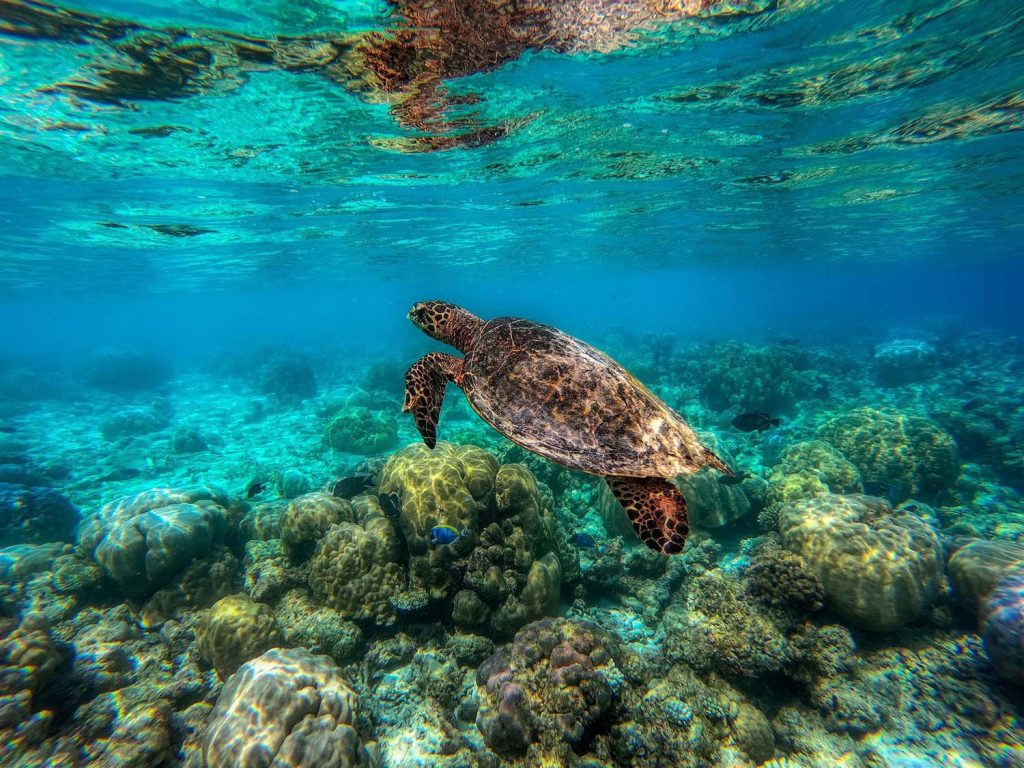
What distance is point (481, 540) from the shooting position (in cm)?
672

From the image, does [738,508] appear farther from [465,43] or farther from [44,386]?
[44,386]

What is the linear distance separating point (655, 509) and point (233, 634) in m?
6.24

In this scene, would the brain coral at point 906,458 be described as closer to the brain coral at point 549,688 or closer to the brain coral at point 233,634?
the brain coral at point 549,688

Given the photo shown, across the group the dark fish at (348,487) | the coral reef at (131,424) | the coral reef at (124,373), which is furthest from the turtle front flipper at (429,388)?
the coral reef at (124,373)

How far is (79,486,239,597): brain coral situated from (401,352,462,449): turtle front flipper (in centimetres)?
530

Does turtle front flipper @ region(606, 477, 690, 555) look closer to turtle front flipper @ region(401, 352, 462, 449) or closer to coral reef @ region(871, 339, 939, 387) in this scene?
turtle front flipper @ region(401, 352, 462, 449)

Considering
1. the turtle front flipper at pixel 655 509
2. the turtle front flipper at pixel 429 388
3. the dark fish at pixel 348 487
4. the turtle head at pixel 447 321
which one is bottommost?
the dark fish at pixel 348 487

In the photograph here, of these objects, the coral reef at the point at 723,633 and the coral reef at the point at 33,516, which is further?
the coral reef at the point at 33,516

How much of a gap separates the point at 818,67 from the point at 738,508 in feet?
37.4

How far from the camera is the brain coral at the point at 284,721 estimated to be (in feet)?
13.9

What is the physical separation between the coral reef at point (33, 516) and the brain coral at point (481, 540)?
1087 cm

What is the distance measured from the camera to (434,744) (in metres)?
5.25

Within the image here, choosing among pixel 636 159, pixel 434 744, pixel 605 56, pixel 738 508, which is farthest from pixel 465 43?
pixel 434 744

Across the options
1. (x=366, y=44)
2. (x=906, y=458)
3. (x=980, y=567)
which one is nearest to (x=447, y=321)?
(x=366, y=44)
